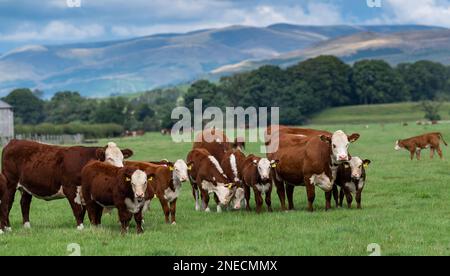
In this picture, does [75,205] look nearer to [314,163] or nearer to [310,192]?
[310,192]

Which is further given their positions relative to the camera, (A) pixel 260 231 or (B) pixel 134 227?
(B) pixel 134 227

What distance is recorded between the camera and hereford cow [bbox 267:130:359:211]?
53.1 feet

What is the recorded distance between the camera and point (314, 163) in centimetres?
1645

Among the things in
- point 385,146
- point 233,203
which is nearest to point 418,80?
point 385,146

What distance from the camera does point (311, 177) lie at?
16516 millimetres

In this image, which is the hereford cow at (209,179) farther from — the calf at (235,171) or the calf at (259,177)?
the calf at (259,177)

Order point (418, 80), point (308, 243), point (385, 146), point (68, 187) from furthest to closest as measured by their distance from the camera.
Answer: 1. point (418, 80)
2. point (385, 146)
3. point (68, 187)
4. point (308, 243)

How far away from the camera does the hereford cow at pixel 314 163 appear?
637 inches

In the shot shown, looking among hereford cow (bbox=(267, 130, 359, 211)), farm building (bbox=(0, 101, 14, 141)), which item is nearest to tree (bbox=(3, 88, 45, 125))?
farm building (bbox=(0, 101, 14, 141))

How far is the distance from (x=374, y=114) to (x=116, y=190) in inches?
4209

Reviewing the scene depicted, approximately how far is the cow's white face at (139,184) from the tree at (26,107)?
14011 cm

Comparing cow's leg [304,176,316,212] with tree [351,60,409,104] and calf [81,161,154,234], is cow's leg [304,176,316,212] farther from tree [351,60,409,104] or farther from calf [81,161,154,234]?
tree [351,60,409,104]
